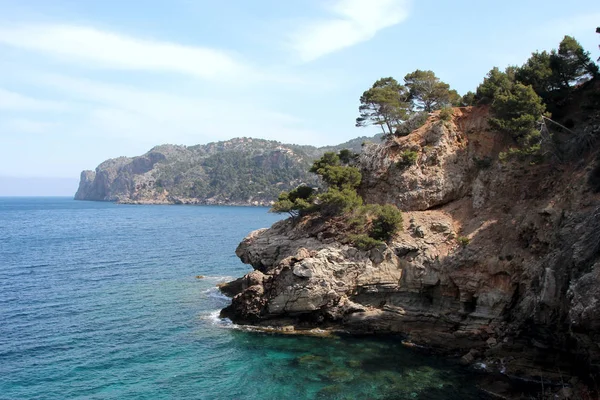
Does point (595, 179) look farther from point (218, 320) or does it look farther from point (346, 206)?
point (218, 320)

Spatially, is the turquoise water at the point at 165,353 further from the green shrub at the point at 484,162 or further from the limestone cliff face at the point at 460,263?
the green shrub at the point at 484,162

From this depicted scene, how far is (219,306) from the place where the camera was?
4184 centimetres

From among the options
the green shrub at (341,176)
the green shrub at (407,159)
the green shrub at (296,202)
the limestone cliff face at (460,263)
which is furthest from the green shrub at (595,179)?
the green shrub at (296,202)

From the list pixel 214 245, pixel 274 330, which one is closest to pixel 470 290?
pixel 274 330

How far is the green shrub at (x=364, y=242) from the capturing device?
35919mm

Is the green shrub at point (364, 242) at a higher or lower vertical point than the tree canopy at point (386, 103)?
lower

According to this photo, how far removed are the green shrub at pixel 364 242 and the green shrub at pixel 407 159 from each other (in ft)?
27.8

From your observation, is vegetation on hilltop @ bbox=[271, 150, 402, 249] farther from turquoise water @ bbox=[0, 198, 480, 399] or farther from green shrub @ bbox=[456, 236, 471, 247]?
turquoise water @ bbox=[0, 198, 480, 399]

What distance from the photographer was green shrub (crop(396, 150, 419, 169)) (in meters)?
40.2

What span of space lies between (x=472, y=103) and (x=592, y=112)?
1128cm

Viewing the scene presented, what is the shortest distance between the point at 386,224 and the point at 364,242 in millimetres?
2446

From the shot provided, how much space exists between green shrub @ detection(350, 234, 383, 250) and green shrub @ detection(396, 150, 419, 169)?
8.47 m

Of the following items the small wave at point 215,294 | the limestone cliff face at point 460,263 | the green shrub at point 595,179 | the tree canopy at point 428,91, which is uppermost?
the tree canopy at point 428,91

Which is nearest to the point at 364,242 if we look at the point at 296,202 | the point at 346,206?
the point at 346,206
